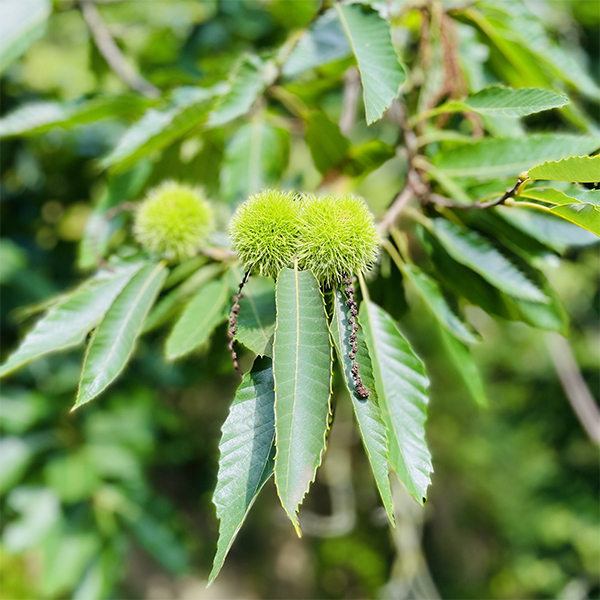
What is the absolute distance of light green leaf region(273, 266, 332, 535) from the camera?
1.63ft

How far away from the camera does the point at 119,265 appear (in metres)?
0.88

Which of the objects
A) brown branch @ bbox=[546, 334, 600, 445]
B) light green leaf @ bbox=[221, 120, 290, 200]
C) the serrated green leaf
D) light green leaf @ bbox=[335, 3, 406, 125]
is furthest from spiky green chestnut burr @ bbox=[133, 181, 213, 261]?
brown branch @ bbox=[546, 334, 600, 445]

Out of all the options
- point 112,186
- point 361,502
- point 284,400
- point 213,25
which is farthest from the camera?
point 361,502

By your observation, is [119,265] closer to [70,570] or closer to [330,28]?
[330,28]

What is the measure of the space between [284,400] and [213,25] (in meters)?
1.64

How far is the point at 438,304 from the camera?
0.86 m

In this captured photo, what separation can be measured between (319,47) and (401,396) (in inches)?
29.3

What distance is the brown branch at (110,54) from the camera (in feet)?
4.46

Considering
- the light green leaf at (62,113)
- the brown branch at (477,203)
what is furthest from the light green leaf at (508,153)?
the light green leaf at (62,113)

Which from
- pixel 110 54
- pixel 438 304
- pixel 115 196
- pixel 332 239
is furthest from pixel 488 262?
pixel 110 54

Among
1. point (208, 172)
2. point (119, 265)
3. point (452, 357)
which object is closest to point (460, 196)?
point (452, 357)

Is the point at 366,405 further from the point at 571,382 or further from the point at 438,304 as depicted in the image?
the point at 571,382

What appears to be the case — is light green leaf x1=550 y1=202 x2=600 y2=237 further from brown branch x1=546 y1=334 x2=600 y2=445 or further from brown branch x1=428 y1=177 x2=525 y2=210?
brown branch x1=546 y1=334 x2=600 y2=445

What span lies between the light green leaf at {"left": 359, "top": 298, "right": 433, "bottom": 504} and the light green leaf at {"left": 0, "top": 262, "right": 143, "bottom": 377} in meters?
0.41
